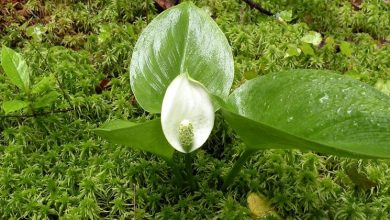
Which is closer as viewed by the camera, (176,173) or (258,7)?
(176,173)

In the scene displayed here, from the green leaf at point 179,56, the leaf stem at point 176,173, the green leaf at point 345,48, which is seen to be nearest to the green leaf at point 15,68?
the green leaf at point 179,56

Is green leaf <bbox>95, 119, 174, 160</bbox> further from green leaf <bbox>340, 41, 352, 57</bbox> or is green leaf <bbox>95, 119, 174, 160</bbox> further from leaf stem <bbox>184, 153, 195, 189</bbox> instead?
green leaf <bbox>340, 41, 352, 57</bbox>

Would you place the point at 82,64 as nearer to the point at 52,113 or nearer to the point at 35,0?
the point at 52,113

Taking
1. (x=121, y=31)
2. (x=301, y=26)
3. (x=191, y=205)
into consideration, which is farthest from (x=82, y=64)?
(x=301, y=26)

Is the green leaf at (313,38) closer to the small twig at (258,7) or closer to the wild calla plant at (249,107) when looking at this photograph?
the small twig at (258,7)

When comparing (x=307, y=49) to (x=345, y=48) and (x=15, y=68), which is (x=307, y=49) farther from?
(x=15, y=68)

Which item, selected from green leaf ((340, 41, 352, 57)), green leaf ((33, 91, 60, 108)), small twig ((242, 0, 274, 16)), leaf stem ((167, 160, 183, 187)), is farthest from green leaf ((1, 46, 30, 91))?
green leaf ((340, 41, 352, 57))

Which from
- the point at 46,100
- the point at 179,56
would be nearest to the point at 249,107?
the point at 179,56
